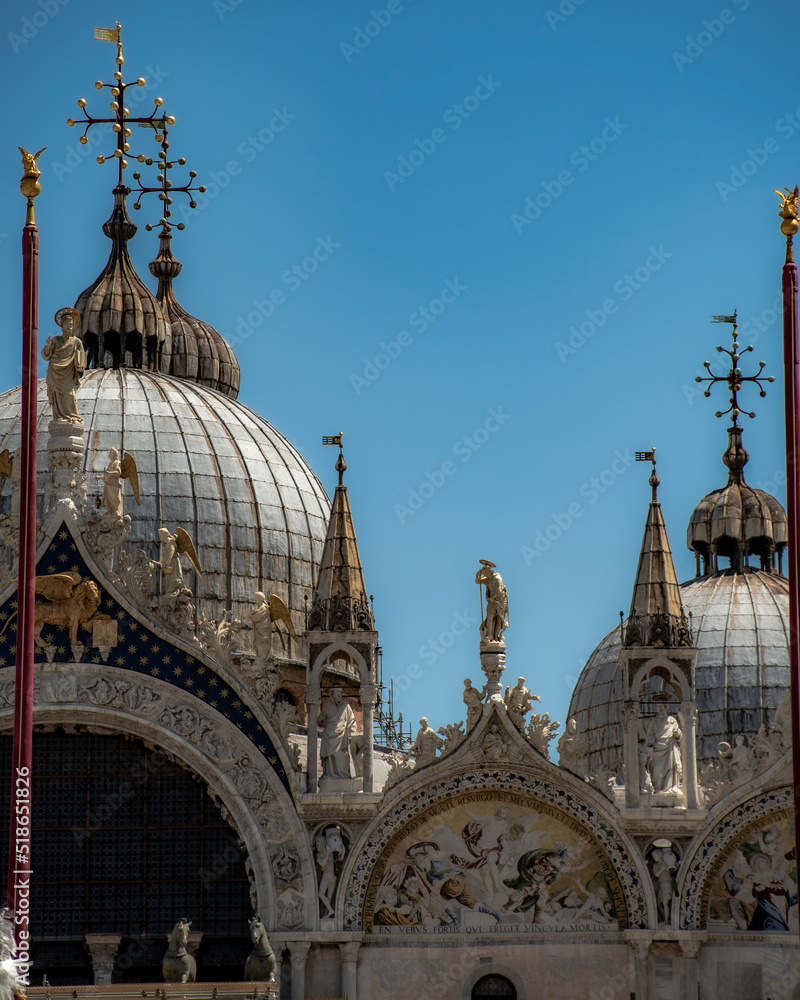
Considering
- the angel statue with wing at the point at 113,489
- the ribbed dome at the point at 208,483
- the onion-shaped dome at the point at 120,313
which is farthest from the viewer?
the onion-shaped dome at the point at 120,313

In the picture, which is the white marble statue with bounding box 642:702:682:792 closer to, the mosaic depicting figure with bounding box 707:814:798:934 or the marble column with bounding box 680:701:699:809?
the marble column with bounding box 680:701:699:809

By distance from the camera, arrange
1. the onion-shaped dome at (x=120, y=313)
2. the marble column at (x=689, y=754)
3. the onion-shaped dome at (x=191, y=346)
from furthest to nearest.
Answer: the onion-shaped dome at (x=191, y=346) < the onion-shaped dome at (x=120, y=313) < the marble column at (x=689, y=754)

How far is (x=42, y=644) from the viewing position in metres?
35.8

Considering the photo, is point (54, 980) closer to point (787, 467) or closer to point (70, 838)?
point (70, 838)

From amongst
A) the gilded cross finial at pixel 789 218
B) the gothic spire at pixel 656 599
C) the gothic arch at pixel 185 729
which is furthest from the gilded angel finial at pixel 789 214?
the gothic arch at pixel 185 729

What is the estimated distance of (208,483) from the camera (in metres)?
43.3

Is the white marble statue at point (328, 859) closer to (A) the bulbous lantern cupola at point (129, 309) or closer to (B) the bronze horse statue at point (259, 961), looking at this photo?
(B) the bronze horse statue at point (259, 961)

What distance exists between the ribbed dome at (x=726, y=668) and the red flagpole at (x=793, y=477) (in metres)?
13.1

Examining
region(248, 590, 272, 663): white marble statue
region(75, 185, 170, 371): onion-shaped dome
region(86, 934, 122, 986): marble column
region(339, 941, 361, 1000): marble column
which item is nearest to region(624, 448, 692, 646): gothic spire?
region(248, 590, 272, 663): white marble statue

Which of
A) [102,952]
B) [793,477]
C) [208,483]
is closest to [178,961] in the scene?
[102,952]

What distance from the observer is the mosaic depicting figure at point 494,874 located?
116ft

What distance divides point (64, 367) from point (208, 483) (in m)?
7.36

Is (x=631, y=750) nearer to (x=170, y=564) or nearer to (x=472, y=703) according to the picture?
(x=472, y=703)

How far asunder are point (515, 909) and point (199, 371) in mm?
17013
